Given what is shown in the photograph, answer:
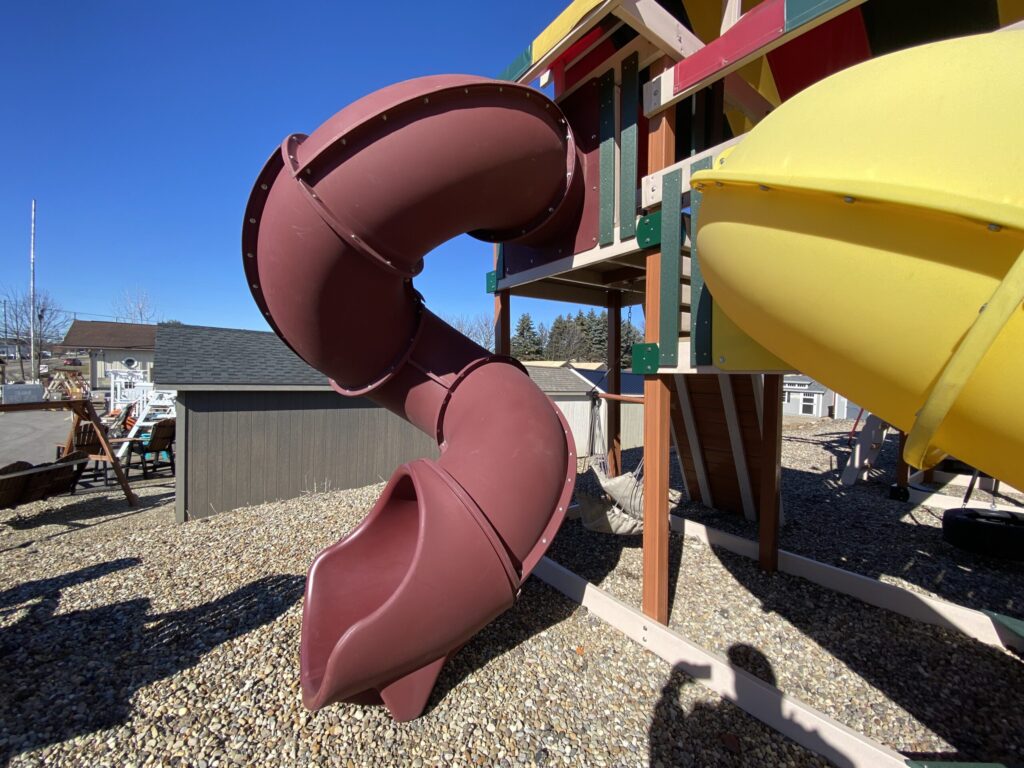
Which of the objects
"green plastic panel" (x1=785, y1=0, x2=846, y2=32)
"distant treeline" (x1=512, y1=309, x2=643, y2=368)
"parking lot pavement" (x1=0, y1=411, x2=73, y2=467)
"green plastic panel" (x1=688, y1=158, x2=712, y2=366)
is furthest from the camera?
"distant treeline" (x1=512, y1=309, x2=643, y2=368)

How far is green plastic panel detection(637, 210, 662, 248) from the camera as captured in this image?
306 centimetres

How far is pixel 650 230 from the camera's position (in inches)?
122

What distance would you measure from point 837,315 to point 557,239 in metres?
2.89

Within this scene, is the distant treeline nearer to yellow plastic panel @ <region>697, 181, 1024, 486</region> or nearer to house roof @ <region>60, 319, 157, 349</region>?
house roof @ <region>60, 319, 157, 349</region>

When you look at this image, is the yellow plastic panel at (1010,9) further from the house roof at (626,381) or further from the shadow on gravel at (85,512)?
the shadow on gravel at (85,512)

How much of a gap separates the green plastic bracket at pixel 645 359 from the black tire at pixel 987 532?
4.24 metres

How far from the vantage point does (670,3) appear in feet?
13.5

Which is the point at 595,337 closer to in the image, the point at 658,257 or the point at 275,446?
the point at 275,446

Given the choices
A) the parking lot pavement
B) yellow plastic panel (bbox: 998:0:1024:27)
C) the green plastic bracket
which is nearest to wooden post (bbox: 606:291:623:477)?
the green plastic bracket

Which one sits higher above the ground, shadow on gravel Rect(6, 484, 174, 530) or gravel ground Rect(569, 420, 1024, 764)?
gravel ground Rect(569, 420, 1024, 764)

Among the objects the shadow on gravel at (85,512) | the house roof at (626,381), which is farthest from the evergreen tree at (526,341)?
the shadow on gravel at (85,512)

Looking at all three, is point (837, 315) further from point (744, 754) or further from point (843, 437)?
point (843, 437)

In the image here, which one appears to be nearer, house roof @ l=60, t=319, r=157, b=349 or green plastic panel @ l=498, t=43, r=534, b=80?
green plastic panel @ l=498, t=43, r=534, b=80

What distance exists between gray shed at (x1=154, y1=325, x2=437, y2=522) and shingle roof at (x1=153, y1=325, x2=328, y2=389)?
16 millimetres
